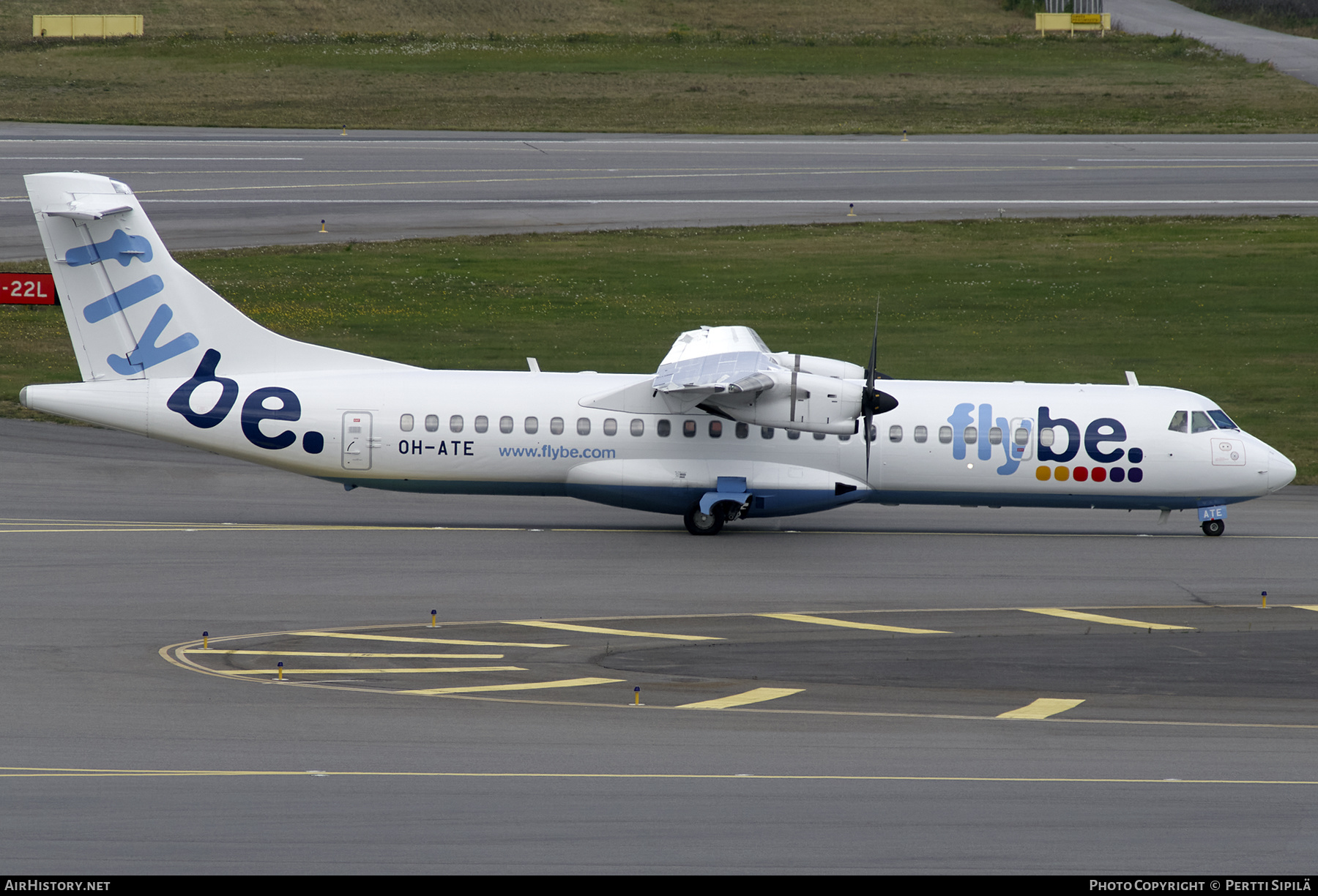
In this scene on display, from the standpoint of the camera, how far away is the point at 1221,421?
2581 centimetres

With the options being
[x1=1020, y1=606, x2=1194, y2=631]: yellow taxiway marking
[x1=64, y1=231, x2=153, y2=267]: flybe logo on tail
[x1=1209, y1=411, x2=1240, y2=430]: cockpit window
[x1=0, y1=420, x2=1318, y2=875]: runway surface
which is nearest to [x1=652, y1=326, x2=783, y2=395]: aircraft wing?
[x1=0, y1=420, x2=1318, y2=875]: runway surface

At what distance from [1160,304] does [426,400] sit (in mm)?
26614

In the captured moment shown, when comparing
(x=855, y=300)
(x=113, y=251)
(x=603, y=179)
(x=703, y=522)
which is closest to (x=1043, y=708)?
(x=703, y=522)

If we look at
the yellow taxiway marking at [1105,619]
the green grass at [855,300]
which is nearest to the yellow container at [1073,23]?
the green grass at [855,300]

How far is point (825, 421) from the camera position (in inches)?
915

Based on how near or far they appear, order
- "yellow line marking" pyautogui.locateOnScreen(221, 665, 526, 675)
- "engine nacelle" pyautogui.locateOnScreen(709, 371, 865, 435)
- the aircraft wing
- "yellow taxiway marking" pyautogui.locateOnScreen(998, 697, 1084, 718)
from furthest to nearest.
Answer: "engine nacelle" pyautogui.locateOnScreen(709, 371, 865, 435), the aircraft wing, "yellow line marking" pyautogui.locateOnScreen(221, 665, 526, 675), "yellow taxiway marking" pyautogui.locateOnScreen(998, 697, 1084, 718)

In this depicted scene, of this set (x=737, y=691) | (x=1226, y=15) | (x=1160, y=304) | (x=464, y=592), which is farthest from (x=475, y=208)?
(x=1226, y=15)

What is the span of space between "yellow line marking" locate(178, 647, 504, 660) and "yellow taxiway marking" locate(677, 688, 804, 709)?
301cm

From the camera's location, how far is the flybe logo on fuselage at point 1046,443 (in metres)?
25.0

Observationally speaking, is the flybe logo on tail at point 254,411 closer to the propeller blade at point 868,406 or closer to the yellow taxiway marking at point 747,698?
the propeller blade at point 868,406

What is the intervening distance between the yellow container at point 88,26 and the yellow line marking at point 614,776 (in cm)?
7108

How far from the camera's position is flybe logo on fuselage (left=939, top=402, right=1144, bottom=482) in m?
25.0

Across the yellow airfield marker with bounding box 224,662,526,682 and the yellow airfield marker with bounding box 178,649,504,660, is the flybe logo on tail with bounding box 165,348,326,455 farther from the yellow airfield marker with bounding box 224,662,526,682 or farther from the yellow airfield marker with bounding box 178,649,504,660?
the yellow airfield marker with bounding box 224,662,526,682

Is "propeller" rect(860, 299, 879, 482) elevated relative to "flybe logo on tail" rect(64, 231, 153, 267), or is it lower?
lower
